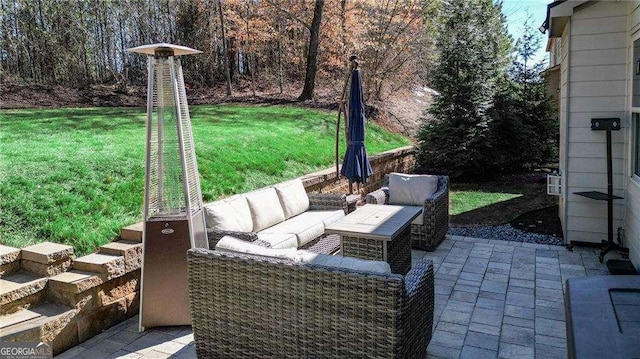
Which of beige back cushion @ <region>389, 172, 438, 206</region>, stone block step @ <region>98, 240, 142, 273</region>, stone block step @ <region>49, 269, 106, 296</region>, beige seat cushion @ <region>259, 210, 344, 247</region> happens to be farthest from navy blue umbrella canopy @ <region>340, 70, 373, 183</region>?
stone block step @ <region>49, 269, 106, 296</region>

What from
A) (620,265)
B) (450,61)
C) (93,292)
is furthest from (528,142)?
(93,292)

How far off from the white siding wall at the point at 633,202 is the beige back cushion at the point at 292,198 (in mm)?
3556

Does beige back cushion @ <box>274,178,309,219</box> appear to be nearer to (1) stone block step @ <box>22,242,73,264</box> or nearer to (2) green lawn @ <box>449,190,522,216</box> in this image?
(1) stone block step @ <box>22,242,73,264</box>

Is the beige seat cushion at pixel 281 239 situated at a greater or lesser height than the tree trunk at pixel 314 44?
lesser

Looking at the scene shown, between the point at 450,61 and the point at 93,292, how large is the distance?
31.3 feet

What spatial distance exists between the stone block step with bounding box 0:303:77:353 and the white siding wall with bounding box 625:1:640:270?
16.5ft

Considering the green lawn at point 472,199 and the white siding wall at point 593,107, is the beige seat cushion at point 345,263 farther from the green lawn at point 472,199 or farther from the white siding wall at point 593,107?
the green lawn at point 472,199

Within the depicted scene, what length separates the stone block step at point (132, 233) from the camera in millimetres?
3760

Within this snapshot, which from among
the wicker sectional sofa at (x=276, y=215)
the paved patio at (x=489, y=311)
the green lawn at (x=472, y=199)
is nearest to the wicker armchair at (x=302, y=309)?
the paved patio at (x=489, y=311)

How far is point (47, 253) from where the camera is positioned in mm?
3221

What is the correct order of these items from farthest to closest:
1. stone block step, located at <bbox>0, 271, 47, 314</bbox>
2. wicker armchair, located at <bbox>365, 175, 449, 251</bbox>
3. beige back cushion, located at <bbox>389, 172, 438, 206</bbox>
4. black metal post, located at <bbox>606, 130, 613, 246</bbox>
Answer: beige back cushion, located at <bbox>389, 172, 438, 206</bbox>, wicker armchair, located at <bbox>365, 175, 449, 251</bbox>, black metal post, located at <bbox>606, 130, 613, 246</bbox>, stone block step, located at <bbox>0, 271, 47, 314</bbox>

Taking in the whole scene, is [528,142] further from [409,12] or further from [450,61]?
[409,12]

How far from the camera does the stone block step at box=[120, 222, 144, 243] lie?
12.3ft

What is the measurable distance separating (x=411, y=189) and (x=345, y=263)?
3788 millimetres
